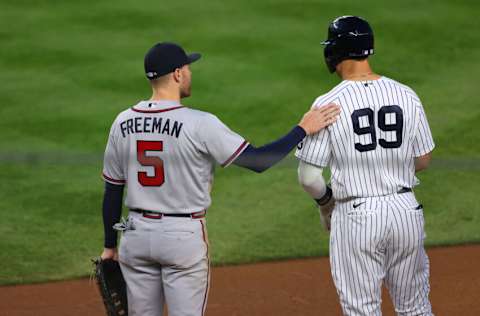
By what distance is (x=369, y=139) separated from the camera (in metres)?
4.33

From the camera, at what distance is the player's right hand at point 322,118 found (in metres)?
4.34

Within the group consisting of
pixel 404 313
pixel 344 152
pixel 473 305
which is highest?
pixel 344 152

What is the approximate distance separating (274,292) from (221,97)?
4278 millimetres

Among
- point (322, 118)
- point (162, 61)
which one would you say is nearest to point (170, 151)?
point (162, 61)

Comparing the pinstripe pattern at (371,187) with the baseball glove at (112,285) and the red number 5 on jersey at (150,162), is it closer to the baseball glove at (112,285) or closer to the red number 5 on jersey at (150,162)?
the red number 5 on jersey at (150,162)

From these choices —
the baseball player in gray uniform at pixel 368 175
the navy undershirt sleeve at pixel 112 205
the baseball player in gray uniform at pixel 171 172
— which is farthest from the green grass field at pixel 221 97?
the baseball player in gray uniform at pixel 368 175

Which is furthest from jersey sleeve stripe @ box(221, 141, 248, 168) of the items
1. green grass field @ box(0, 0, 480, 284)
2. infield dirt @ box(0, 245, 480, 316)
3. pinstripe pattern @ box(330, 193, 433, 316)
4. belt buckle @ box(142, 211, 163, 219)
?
green grass field @ box(0, 0, 480, 284)

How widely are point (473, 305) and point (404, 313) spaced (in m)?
1.91

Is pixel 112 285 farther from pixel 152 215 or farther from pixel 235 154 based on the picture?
pixel 235 154

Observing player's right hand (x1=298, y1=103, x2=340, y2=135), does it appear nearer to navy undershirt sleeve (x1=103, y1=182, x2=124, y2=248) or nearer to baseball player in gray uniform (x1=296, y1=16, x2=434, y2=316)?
baseball player in gray uniform (x1=296, y1=16, x2=434, y2=316)

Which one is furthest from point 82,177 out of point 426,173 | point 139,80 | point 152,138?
point 152,138

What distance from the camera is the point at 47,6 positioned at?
13.0 meters

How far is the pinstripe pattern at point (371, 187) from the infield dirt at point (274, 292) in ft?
5.74

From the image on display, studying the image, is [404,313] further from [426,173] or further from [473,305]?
[426,173]
